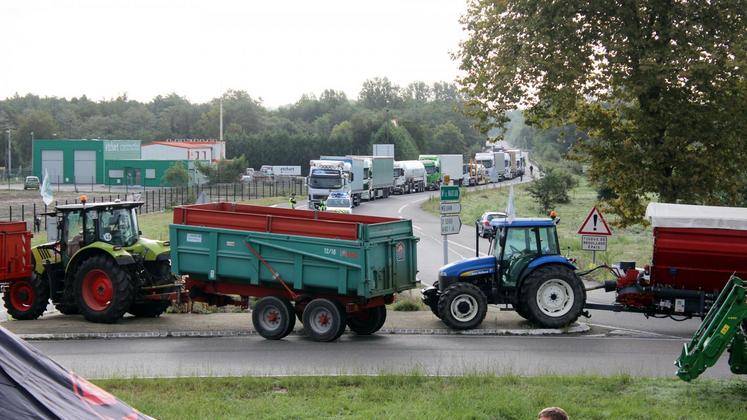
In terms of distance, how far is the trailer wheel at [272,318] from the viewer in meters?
18.3

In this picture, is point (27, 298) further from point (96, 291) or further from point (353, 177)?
point (353, 177)

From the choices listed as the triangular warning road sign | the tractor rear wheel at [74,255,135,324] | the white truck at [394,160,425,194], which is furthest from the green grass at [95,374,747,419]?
the white truck at [394,160,425,194]

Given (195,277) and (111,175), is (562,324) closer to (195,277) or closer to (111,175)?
(195,277)

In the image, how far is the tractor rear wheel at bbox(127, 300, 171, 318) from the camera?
68.5ft

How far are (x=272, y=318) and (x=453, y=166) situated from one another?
262 ft

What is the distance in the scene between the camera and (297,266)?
1828cm

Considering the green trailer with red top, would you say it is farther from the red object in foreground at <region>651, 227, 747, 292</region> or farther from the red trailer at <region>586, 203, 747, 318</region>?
the red object in foreground at <region>651, 227, 747, 292</region>

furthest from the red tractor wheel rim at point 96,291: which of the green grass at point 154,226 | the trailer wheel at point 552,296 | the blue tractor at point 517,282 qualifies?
the green grass at point 154,226

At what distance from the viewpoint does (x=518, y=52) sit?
2594 centimetres

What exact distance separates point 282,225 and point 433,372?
207 inches

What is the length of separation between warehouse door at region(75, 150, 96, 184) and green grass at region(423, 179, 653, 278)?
4198 cm

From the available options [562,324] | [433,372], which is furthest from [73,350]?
[562,324]

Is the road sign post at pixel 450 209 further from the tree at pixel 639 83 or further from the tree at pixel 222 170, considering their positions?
the tree at pixel 222 170

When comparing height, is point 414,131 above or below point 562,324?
above
